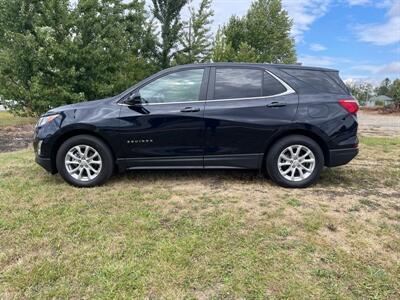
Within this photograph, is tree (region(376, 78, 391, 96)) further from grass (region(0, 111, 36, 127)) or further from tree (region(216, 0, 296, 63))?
grass (region(0, 111, 36, 127))

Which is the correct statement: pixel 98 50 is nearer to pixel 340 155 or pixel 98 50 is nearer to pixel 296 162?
pixel 296 162

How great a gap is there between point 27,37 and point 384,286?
1134 cm

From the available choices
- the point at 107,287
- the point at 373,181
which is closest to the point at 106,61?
the point at 373,181

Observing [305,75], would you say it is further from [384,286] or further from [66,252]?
[66,252]

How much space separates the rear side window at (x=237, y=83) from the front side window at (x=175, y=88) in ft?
0.87

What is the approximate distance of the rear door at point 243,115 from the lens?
447 centimetres

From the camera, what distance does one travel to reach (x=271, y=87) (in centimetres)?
459

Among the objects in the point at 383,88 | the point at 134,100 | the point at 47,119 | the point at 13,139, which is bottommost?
the point at 13,139

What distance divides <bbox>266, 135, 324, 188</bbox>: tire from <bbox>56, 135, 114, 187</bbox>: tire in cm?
217

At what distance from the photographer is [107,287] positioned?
A: 2447 millimetres

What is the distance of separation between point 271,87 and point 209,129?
1019 mm

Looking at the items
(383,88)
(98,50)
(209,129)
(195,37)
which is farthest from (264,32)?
(383,88)

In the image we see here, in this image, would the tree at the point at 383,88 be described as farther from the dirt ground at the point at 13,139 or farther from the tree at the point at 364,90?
the dirt ground at the point at 13,139

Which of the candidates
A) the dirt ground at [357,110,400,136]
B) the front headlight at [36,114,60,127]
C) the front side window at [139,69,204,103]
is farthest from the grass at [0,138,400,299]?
the dirt ground at [357,110,400,136]
